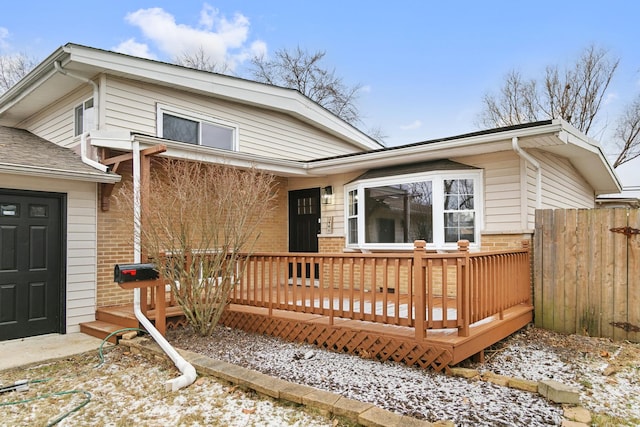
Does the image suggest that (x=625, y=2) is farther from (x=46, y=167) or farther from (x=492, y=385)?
(x=46, y=167)

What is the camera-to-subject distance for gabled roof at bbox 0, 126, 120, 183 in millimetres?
5402

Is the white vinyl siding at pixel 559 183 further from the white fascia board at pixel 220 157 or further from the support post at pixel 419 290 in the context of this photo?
the white fascia board at pixel 220 157

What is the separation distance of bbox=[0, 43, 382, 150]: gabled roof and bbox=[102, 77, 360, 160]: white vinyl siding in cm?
16

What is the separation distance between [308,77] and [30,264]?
18.3 m

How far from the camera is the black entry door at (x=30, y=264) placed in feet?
18.1

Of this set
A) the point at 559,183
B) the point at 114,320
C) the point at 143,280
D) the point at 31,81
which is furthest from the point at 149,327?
the point at 559,183

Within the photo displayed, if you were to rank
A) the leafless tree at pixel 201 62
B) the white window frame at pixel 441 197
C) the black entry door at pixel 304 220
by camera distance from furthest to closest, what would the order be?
the leafless tree at pixel 201 62 < the black entry door at pixel 304 220 < the white window frame at pixel 441 197

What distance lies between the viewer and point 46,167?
5.61 meters

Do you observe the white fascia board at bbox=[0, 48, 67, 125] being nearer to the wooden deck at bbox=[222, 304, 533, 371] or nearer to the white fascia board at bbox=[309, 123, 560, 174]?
the white fascia board at bbox=[309, 123, 560, 174]

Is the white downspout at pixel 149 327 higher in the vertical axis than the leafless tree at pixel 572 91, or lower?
Result: lower

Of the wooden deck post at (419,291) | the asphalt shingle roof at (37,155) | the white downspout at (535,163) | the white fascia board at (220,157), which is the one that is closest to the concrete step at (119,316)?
the asphalt shingle roof at (37,155)

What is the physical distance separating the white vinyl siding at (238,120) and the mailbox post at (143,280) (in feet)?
10.2

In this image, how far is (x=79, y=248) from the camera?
6.20 m

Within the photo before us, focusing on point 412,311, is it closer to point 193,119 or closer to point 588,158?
point 588,158
